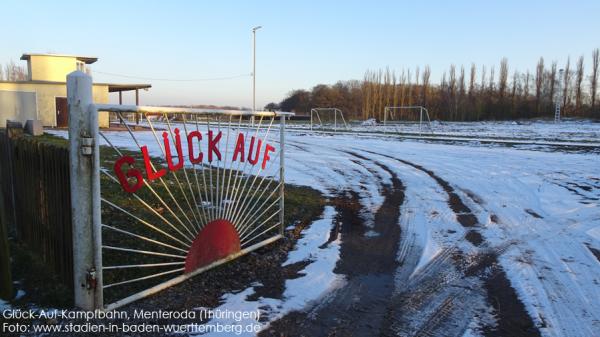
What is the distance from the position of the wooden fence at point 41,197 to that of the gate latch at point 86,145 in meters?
0.31

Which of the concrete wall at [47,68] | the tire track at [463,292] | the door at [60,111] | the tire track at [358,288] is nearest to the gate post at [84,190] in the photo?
the tire track at [358,288]

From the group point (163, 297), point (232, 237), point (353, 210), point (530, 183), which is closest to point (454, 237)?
point (353, 210)

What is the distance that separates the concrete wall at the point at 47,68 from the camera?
1300 inches

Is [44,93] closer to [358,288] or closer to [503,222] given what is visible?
[503,222]

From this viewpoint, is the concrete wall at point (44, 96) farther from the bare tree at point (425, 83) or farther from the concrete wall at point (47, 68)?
the bare tree at point (425, 83)

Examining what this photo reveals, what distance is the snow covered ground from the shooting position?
3.99 metres

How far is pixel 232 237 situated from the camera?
492 cm

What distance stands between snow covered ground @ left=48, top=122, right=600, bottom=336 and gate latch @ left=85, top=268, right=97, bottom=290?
1.04 metres

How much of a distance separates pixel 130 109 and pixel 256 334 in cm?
194

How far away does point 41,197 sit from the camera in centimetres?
417

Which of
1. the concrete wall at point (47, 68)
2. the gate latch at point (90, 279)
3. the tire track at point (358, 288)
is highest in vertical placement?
the concrete wall at point (47, 68)

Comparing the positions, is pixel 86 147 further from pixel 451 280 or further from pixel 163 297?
pixel 451 280

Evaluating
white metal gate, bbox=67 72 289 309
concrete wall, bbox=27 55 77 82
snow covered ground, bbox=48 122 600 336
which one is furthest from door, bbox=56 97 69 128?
white metal gate, bbox=67 72 289 309

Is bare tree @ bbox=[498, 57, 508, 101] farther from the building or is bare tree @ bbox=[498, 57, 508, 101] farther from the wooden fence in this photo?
the wooden fence
